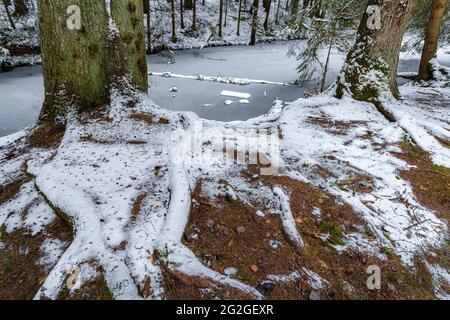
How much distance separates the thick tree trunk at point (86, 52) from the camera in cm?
383

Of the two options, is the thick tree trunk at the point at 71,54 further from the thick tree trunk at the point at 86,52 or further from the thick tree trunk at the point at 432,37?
the thick tree trunk at the point at 432,37

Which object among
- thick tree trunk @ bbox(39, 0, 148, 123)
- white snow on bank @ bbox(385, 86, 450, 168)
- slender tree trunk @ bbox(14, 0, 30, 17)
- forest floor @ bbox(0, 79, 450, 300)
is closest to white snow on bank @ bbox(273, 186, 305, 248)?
forest floor @ bbox(0, 79, 450, 300)

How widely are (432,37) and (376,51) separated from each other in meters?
4.19

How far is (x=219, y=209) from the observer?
2709mm

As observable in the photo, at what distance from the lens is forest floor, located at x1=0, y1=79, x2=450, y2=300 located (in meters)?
2.03

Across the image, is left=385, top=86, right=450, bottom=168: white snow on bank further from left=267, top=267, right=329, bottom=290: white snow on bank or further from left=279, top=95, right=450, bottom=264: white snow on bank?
left=267, top=267, right=329, bottom=290: white snow on bank

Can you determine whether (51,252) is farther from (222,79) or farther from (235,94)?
(222,79)

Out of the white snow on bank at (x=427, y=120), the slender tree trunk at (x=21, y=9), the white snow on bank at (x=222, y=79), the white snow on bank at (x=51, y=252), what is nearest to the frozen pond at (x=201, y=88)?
the white snow on bank at (x=222, y=79)

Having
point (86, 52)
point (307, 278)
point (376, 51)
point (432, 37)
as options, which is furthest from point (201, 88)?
point (307, 278)

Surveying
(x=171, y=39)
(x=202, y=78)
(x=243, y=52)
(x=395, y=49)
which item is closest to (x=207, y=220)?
(x=395, y=49)

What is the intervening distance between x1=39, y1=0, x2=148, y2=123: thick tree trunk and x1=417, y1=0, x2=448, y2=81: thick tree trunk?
7.37 m

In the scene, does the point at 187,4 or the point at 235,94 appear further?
the point at 187,4
